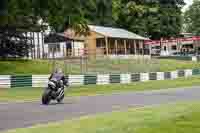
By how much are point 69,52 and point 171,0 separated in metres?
34.6

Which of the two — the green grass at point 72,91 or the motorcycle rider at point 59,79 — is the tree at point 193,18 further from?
the motorcycle rider at point 59,79

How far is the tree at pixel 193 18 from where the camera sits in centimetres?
10659

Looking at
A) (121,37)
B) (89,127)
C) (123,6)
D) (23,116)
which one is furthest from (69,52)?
(89,127)

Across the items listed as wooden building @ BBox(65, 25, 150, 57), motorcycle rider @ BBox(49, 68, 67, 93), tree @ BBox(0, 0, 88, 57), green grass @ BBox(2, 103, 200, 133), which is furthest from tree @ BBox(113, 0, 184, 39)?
green grass @ BBox(2, 103, 200, 133)

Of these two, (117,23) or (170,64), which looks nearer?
(170,64)

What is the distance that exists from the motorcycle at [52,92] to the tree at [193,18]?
3429 inches

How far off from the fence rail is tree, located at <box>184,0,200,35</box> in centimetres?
6078

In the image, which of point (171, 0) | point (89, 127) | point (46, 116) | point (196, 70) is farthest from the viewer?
point (171, 0)

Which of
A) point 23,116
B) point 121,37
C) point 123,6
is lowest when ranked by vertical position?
point 23,116

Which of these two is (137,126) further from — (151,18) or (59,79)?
(151,18)

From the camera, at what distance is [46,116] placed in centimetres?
1454

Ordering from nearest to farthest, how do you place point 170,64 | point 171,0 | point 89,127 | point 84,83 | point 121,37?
point 89,127 → point 84,83 → point 170,64 → point 121,37 → point 171,0

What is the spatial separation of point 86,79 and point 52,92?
1573 cm

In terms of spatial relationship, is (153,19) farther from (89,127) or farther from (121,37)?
(89,127)
